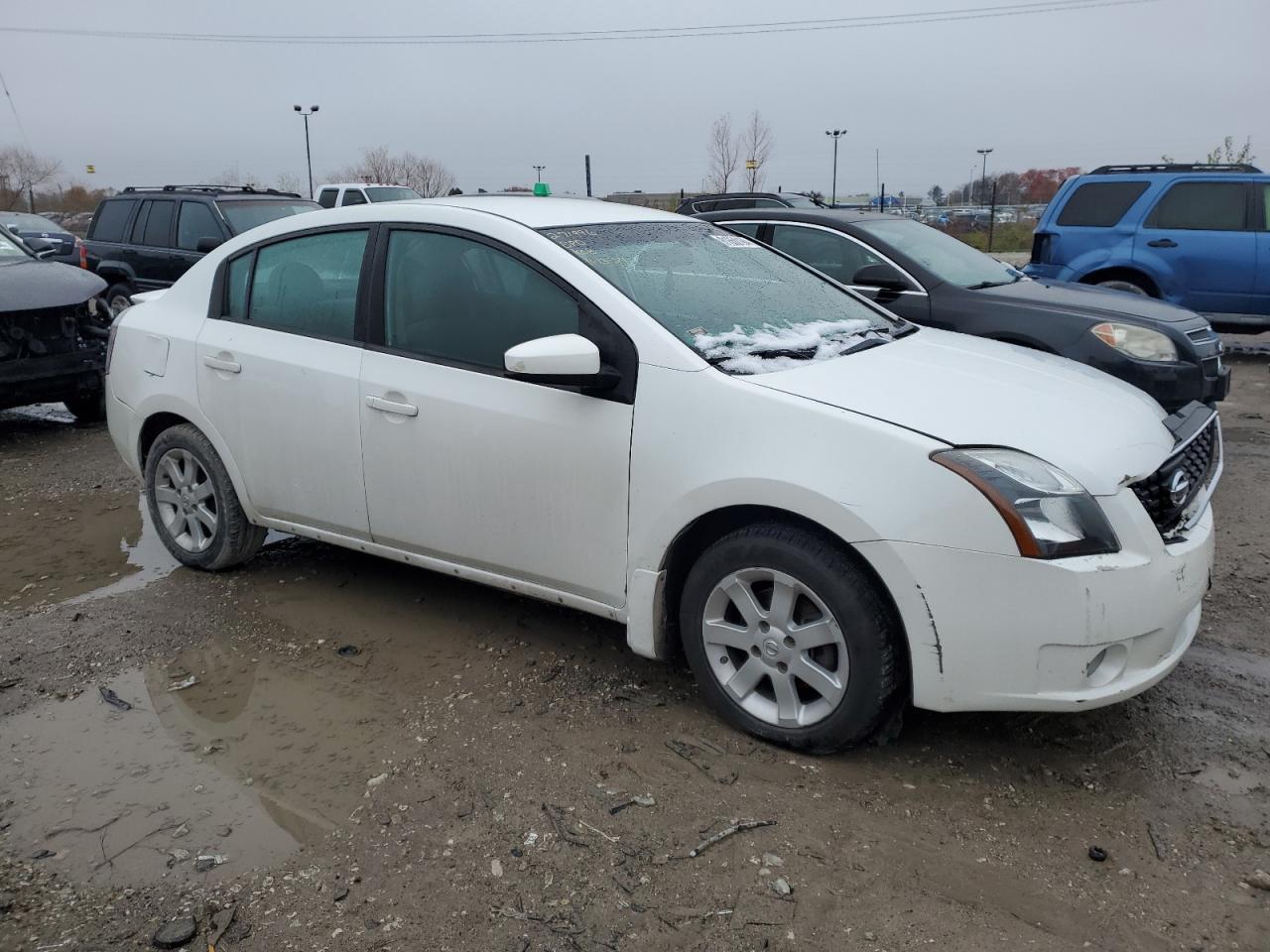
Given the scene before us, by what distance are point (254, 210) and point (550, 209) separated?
903cm

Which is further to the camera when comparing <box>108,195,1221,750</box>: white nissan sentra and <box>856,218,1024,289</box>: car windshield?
<box>856,218,1024,289</box>: car windshield

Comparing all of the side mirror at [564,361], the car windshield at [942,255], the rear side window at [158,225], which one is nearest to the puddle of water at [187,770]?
the side mirror at [564,361]

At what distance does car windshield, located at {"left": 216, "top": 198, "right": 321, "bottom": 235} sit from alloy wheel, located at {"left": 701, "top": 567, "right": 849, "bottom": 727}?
374 inches

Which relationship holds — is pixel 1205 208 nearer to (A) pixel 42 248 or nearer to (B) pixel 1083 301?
(B) pixel 1083 301

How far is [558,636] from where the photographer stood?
14.0ft

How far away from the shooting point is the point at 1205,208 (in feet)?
34.5

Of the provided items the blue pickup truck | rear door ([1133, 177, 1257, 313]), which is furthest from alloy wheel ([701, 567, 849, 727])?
rear door ([1133, 177, 1257, 313])

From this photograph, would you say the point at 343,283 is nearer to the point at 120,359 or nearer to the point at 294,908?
the point at 120,359

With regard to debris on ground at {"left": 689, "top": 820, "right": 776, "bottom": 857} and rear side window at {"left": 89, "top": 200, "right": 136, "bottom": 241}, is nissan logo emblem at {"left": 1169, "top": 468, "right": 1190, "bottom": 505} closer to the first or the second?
debris on ground at {"left": 689, "top": 820, "right": 776, "bottom": 857}

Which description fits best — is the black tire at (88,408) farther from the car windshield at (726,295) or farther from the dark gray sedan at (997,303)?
the car windshield at (726,295)

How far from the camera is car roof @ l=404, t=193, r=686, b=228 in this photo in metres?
4.01

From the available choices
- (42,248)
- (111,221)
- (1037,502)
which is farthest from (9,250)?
(1037,502)

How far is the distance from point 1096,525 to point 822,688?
917 mm

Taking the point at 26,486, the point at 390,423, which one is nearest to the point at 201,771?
the point at 390,423
